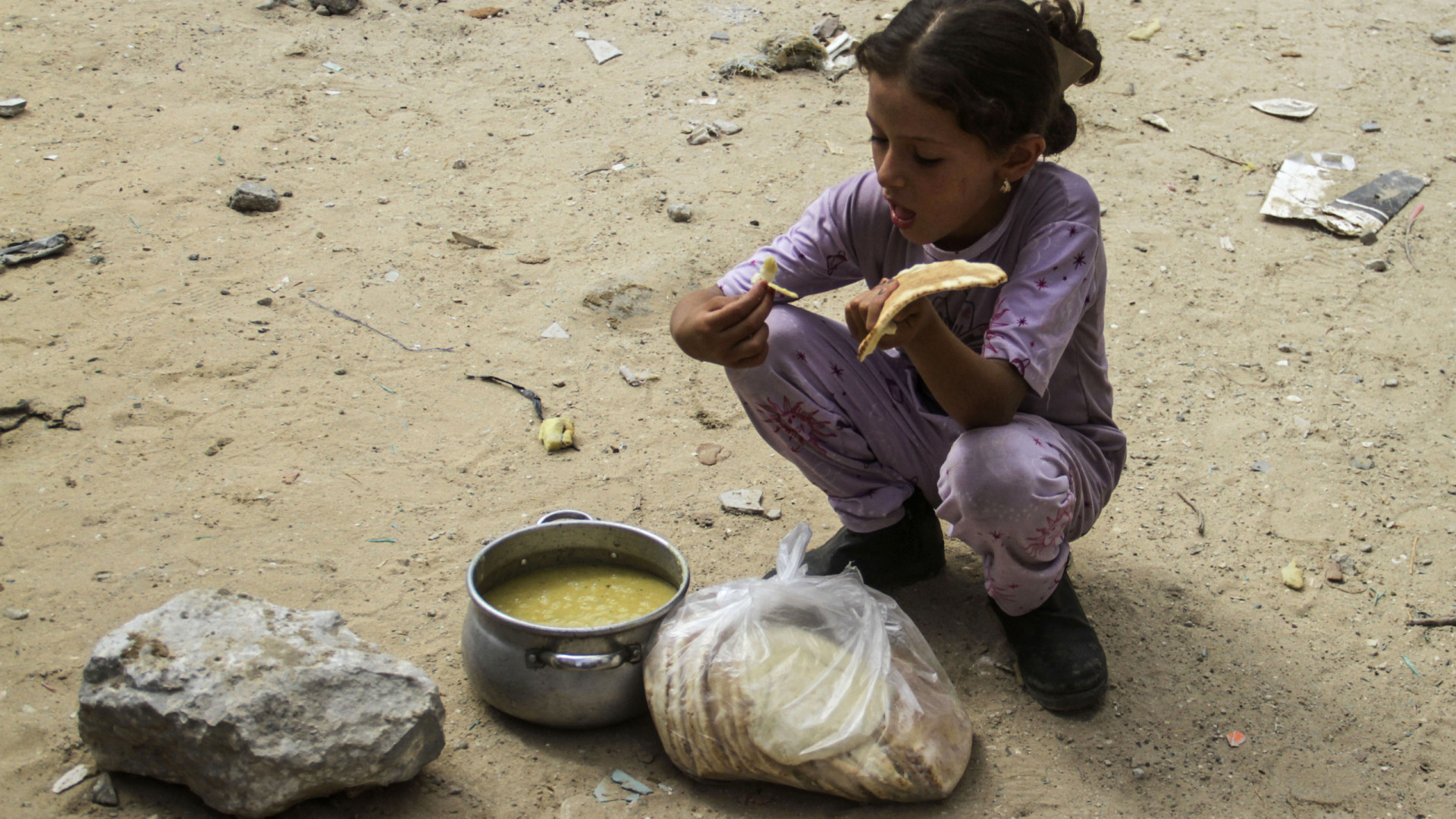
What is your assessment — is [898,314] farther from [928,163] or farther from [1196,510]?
[1196,510]

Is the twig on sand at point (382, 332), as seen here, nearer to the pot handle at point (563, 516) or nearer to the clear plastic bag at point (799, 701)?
the pot handle at point (563, 516)

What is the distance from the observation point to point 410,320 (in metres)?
3.42

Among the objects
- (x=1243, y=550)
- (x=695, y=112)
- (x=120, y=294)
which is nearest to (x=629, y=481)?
(x=1243, y=550)

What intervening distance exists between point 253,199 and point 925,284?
10.1 ft

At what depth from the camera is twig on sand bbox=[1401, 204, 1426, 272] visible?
12.4ft

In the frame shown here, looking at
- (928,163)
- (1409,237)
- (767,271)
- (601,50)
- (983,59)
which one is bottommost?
(1409,237)

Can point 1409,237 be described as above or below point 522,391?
below

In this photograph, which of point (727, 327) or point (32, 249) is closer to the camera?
point (727, 327)

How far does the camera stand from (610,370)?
326 cm

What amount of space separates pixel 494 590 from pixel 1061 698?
3.71ft

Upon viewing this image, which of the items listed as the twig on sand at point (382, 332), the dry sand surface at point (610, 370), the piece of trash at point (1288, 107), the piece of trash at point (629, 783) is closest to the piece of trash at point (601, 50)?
the dry sand surface at point (610, 370)

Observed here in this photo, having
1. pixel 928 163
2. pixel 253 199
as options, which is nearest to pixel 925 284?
pixel 928 163

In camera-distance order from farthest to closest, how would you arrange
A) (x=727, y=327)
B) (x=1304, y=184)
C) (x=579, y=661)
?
(x=1304, y=184) → (x=727, y=327) → (x=579, y=661)

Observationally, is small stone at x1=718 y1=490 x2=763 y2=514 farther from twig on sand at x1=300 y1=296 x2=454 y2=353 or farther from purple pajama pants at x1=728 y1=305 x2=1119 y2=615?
twig on sand at x1=300 y1=296 x2=454 y2=353
